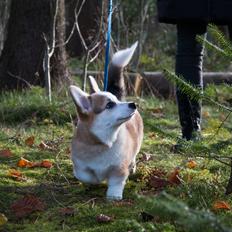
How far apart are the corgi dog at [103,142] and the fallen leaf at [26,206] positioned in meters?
0.42

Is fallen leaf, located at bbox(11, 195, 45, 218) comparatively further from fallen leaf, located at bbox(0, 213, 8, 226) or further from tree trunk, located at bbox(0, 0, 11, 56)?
tree trunk, located at bbox(0, 0, 11, 56)

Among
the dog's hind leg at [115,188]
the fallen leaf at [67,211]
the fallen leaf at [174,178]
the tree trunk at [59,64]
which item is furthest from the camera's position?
the tree trunk at [59,64]

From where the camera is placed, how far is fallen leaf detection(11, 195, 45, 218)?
3.34 meters

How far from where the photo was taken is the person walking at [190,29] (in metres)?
4.58

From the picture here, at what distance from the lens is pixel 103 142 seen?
12.3 feet

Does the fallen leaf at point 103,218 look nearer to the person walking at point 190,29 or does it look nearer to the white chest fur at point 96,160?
the white chest fur at point 96,160

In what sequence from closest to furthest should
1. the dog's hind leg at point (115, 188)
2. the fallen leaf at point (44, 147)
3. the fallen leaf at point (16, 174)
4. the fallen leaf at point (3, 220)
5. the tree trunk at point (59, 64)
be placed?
the fallen leaf at point (3, 220), the dog's hind leg at point (115, 188), the fallen leaf at point (16, 174), the fallen leaf at point (44, 147), the tree trunk at point (59, 64)

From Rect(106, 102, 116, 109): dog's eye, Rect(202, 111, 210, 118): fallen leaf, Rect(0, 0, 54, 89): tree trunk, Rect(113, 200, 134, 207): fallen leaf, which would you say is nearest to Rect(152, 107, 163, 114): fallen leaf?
Rect(202, 111, 210, 118): fallen leaf

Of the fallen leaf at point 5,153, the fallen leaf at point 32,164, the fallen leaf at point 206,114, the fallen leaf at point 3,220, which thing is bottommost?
the fallen leaf at point 206,114

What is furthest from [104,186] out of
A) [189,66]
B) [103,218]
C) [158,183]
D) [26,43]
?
[26,43]

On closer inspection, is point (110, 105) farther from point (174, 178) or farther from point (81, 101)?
point (174, 178)

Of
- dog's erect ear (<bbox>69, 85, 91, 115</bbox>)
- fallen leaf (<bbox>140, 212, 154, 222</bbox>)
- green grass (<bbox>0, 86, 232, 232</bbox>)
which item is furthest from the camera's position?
dog's erect ear (<bbox>69, 85, 91, 115</bbox>)

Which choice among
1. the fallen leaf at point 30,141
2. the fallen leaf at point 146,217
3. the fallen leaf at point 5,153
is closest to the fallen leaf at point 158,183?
the fallen leaf at point 146,217

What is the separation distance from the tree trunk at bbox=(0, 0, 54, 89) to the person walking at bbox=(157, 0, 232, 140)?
10.7 ft
